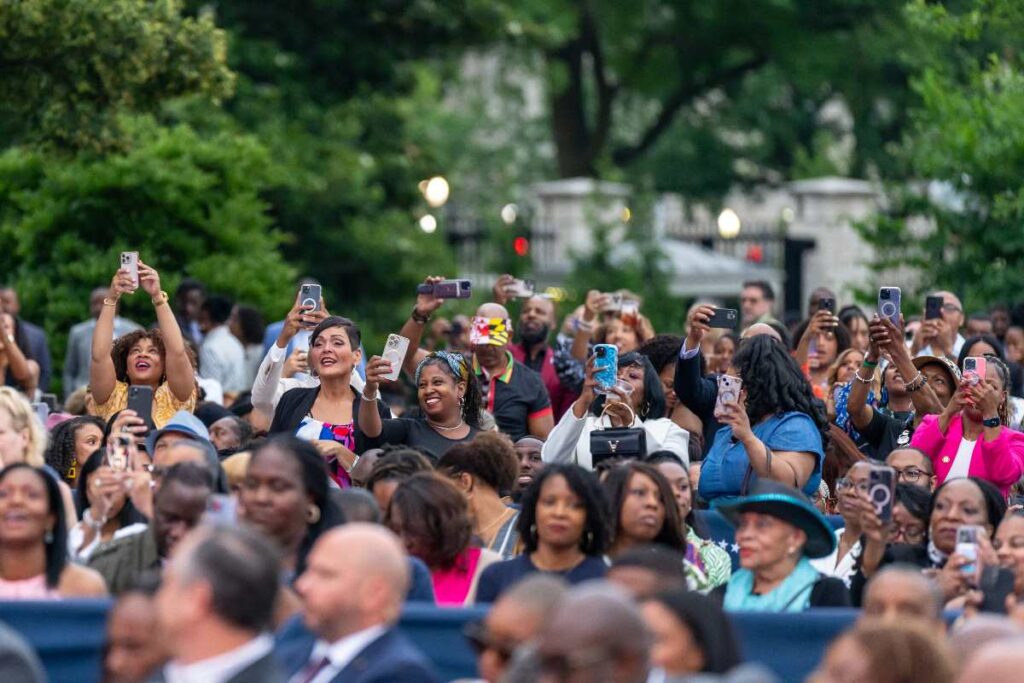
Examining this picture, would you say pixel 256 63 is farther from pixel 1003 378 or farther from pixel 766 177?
pixel 766 177

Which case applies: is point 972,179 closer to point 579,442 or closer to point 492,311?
point 492,311

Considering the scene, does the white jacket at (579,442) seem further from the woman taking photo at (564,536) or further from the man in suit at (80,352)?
the man in suit at (80,352)

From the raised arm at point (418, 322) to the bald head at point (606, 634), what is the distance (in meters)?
6.58

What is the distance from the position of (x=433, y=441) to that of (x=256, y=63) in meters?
13.3

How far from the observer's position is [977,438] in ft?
34.6

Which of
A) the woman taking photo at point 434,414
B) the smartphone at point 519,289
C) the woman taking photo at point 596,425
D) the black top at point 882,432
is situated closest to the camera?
the woman taking photo at point 596,425

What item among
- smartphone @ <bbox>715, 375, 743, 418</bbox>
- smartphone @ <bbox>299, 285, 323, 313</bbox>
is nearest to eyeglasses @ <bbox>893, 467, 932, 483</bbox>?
smartphone @ <bbox>715, 375, 743, 418</bbox>

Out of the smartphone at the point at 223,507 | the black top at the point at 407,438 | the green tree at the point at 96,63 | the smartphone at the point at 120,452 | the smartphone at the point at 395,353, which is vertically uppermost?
the green tree at the point at 96,63

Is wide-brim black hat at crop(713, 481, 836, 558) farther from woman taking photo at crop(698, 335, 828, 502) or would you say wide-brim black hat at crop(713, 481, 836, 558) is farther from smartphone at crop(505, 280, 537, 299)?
smartphone at crop(505, 280, 537, 299)

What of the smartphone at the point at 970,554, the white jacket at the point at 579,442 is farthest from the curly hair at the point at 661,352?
the smartphone at the point at 970,554

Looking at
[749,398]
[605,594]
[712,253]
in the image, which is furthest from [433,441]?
[712,253]

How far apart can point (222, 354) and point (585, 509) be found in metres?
8.21

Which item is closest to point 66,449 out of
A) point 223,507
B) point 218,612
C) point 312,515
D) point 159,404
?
point 159,404

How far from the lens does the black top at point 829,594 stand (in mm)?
7785
